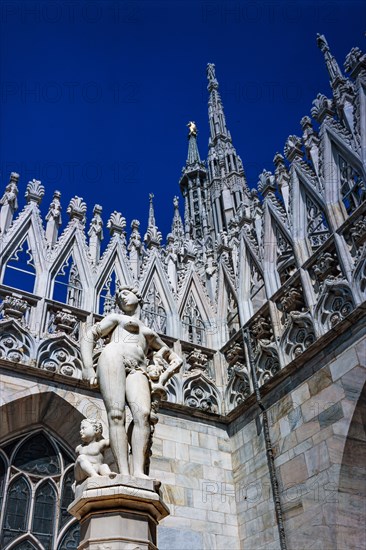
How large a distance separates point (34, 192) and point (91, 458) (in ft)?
18.8

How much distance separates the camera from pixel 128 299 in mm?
5336

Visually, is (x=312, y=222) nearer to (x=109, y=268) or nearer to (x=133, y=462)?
(x=109, y=268)

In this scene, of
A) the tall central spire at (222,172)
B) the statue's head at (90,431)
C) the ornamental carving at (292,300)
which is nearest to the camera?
the statue's head at (90,431)

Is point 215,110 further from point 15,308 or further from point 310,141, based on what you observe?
point 15,308

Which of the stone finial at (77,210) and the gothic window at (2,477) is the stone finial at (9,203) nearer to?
the stone finial at (77,210)

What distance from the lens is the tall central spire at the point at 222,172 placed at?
17.6 meters

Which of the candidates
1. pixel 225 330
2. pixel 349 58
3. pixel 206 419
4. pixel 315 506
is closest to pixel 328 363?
pixel 315 506

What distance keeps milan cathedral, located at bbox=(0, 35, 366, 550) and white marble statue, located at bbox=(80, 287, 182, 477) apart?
2475 mm

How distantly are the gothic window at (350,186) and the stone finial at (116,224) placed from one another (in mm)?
3707

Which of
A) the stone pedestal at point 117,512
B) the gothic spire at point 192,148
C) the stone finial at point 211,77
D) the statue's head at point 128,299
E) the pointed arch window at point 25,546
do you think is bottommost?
the stone pedestal at point 117,512

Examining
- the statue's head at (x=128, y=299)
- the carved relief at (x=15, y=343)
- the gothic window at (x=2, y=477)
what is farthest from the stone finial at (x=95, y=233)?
the statue's head at (x=128, y=299)

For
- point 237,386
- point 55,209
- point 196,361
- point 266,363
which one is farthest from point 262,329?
point 55,209

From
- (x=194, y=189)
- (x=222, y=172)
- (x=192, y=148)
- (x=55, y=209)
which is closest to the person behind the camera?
(x=55, y=209)

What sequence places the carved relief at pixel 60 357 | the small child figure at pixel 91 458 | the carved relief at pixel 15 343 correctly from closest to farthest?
the small child figure at pixel 91 458
the carved relief at pixel 15 343
the carved relief at pixel 60 357
